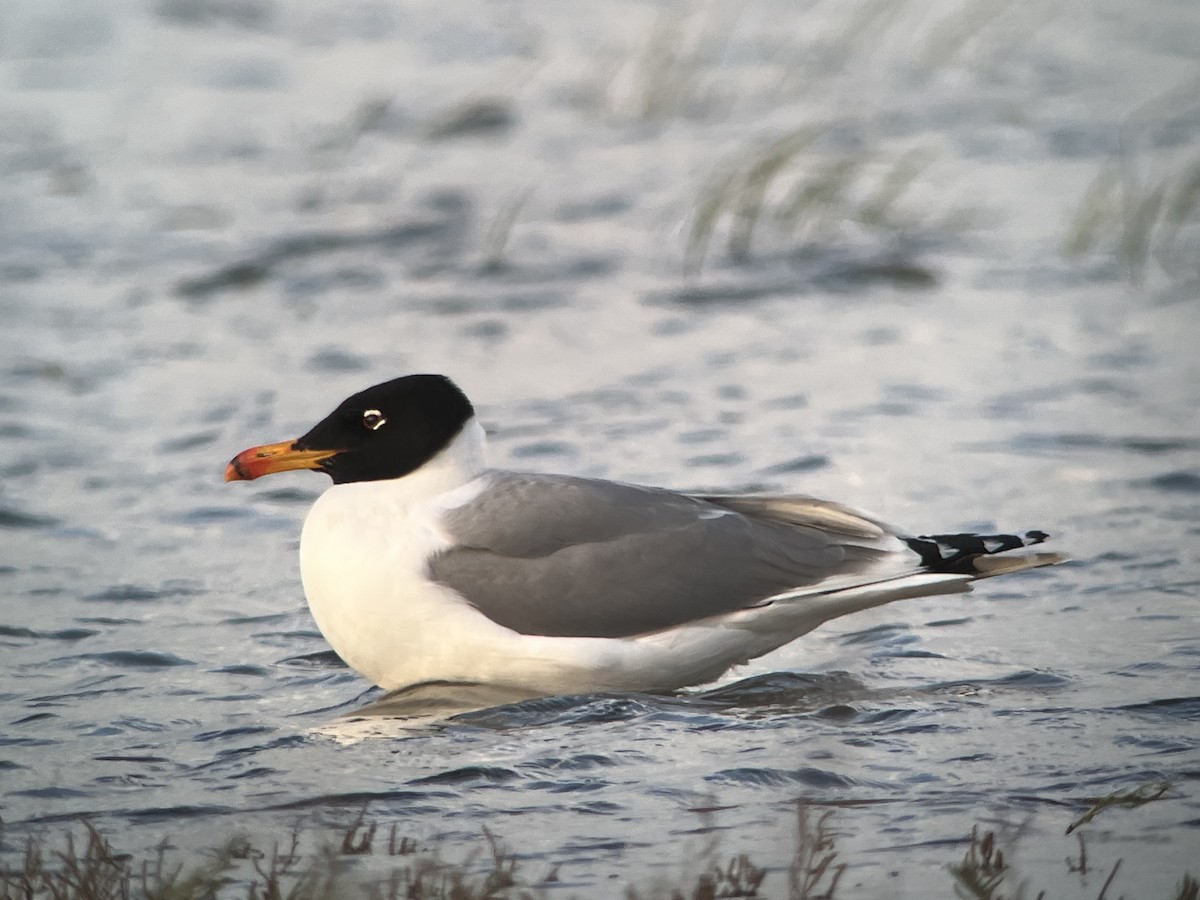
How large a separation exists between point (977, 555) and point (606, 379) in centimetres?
351

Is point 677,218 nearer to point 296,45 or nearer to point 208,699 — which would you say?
point 296,45

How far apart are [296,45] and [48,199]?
4025mm

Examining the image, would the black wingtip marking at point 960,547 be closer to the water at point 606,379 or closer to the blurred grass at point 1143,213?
the water at point 606,379

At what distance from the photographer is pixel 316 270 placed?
1191 cm

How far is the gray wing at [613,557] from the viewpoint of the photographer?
663 cm

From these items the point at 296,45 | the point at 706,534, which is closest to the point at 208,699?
the point at 706,534

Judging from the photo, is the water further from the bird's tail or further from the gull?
the bird's tail

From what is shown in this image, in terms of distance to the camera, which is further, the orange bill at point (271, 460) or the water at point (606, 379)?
the orange bill at point (271, 460)

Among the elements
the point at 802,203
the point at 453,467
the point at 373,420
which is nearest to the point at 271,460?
the point at 373,420

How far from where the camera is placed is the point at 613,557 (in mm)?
6754

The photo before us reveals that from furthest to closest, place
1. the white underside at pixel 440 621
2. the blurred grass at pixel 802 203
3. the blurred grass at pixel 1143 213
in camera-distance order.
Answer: the blurred grass at pixel 802 203, the blurred grass at pixel 1143 213, the white underside at pixel 440 621

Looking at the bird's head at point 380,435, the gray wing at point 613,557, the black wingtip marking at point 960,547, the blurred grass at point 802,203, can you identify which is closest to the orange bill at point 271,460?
the bird's head at point 380,435

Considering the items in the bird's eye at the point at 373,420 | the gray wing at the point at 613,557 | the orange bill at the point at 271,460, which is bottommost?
the gray wing at the point at 613,557

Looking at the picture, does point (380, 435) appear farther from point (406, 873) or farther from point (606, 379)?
point (606, 379)
